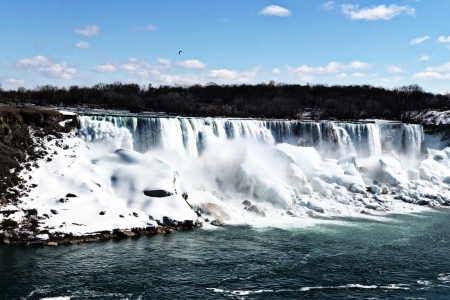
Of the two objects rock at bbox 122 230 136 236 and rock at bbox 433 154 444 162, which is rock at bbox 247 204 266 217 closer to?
rock at bbox 122 230 136 236

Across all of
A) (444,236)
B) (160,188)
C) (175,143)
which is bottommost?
(444,236)

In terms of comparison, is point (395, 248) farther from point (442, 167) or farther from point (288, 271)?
point (442, 167)

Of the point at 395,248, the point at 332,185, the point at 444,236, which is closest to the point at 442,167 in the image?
the point at 332,185

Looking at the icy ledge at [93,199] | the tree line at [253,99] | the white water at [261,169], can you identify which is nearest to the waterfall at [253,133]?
the white water at [261,169]

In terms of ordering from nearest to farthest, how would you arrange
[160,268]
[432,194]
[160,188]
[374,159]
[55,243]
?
1. [160,268]
2. [55,243]
3. [160,188]
4. [432,194]
5. [374,159]

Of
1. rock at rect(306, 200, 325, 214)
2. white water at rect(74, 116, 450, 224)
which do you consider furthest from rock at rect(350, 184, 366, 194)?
rock at rect(306, 200, 325, 214)

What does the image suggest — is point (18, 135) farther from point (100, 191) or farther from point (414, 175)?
point (414, 175)
